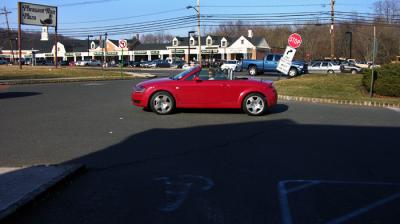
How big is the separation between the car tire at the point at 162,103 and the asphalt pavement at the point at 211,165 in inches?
10.4

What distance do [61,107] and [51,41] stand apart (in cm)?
13561

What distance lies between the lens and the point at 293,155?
24.5ft

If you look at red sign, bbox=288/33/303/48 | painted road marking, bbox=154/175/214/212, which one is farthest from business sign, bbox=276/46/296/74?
painted road marking, bbox=154/175/214/212

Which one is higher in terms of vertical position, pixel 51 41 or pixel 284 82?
pixel 51 41

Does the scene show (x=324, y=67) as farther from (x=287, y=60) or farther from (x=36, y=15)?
(x=36, y=15)

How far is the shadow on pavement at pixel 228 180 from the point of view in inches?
184

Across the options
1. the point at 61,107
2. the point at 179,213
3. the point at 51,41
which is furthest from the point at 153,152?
the point at 51,41

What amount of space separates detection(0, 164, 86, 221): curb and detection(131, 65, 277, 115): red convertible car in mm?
6270

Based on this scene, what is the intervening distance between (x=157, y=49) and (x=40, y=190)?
10755cm

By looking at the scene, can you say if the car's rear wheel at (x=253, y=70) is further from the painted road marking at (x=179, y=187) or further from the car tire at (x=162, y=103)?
the painted road marking at (x=179, y=187)

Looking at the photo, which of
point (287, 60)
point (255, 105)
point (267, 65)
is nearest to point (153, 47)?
point (267, 65)

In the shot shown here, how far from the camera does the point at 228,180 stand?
Result: 5.93m

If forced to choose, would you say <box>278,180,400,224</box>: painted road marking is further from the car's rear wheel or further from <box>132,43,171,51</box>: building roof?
<box>132,43,171,51</box>: building roof

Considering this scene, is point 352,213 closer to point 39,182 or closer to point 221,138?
point 39,182
